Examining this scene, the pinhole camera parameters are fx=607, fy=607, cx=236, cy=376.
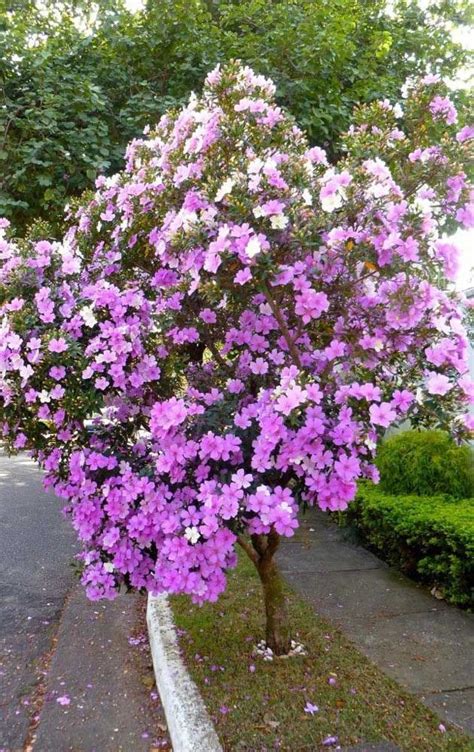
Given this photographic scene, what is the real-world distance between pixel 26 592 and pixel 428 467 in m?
3.72

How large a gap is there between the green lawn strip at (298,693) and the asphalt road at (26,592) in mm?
965

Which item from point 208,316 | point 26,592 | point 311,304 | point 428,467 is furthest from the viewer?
point 428,467

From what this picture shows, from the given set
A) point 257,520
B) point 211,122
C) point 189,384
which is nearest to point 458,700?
point 257,520

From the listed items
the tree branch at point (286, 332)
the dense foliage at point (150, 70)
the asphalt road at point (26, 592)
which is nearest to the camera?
the tree branch at point (286, 332)

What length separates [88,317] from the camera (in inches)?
112

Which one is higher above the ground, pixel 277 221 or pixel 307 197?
pixel 307 197

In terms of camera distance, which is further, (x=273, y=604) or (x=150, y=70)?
(x=150, y=70)

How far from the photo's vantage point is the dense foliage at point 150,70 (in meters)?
5.54

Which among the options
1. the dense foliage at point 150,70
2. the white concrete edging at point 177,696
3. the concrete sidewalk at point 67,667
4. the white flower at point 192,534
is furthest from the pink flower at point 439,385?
the dense foliage at point 150,70

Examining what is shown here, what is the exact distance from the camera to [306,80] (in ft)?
18.6

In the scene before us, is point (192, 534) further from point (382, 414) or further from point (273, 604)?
point (273, 604)

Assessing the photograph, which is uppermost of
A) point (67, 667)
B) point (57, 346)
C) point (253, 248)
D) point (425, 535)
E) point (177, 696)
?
point (253, 248)

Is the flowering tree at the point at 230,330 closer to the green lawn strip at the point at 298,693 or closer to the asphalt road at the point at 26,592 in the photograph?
the green lawn strip at the point at 298,693

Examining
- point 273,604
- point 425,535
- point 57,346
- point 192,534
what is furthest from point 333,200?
point 425,535
